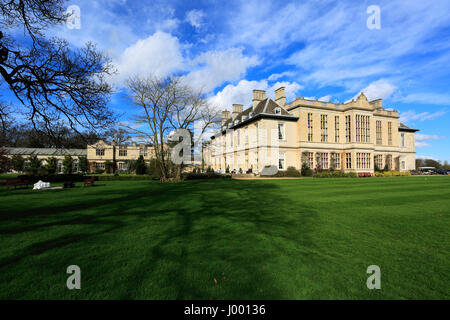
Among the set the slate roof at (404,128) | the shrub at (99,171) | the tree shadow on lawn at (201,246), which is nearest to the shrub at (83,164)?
the shrub at (99,171)

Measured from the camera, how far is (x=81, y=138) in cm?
866

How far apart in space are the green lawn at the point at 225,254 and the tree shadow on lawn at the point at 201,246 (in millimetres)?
20

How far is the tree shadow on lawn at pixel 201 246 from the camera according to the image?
9.37 ft

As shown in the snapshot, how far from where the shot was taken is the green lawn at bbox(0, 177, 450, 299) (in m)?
2.81

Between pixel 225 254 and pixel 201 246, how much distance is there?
62cm

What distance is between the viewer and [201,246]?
14.1ft

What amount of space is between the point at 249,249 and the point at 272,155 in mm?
29532

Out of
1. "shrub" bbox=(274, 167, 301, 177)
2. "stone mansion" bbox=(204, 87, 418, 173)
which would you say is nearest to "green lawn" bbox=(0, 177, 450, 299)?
"shrub" bbox=(274, 167, 301, 177)

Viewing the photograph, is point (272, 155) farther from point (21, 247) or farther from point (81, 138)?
point (21, 247)

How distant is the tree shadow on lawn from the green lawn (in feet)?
0.07

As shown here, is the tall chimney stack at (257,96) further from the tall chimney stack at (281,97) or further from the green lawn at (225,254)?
the green lawn at (225,254)

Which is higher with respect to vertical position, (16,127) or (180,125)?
(180,125)
